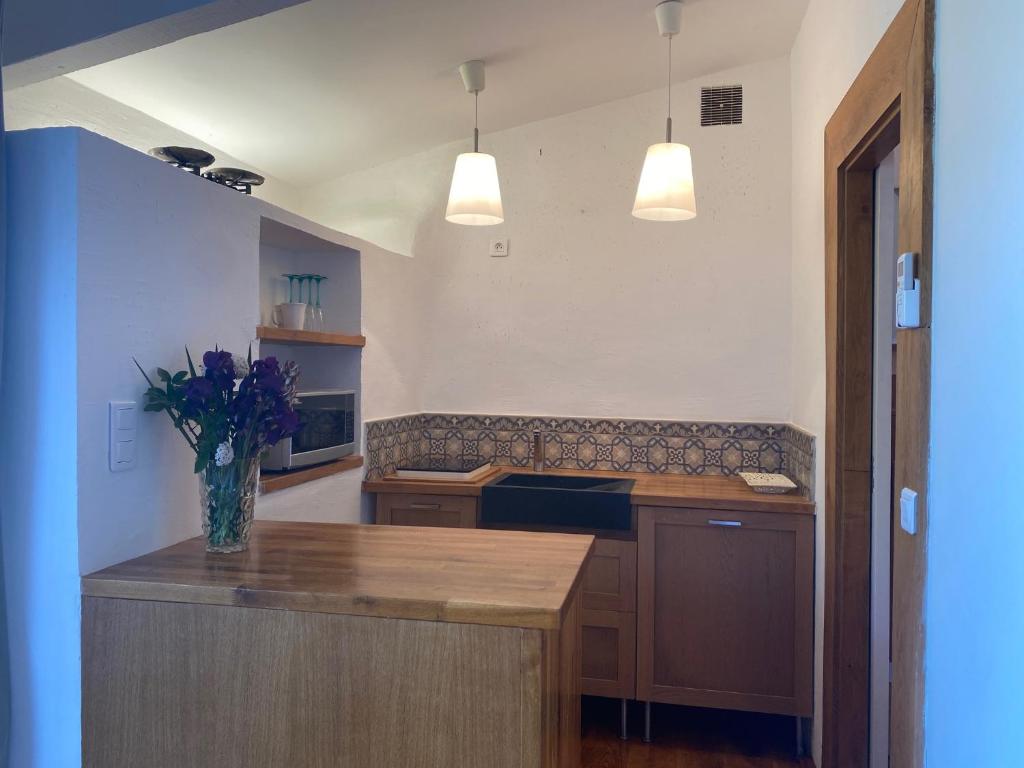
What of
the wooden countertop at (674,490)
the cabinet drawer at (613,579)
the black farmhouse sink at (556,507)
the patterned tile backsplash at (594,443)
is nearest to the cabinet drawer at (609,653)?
the cabinet drawer at (613,579)

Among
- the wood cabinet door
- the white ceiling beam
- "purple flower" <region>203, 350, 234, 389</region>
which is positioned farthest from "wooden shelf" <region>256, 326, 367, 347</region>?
the wood cabinet door

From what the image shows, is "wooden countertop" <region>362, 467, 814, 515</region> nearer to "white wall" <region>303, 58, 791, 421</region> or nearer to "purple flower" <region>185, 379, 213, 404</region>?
"white wall" <region>303, 58, 791, 421</region>

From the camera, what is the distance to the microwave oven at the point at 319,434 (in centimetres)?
238

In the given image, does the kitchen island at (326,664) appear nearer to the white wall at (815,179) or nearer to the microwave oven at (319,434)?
the microwave oven at (319,434)

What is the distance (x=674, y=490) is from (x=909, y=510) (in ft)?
4.73

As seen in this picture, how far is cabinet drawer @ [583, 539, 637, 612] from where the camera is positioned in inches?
110

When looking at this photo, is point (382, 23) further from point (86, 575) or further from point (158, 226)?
point (86, 575)

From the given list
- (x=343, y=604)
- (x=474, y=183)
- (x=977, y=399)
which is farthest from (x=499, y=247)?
(x=977, y=399)

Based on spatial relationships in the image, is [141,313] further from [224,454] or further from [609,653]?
[609,653]

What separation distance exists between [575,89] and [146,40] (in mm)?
1876

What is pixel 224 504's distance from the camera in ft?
5.10

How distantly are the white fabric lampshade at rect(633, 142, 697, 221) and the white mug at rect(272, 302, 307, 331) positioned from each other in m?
Result: 1.22

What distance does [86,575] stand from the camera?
54.5 inches

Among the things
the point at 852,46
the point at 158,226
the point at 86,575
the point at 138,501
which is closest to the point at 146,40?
the point at 158,226
